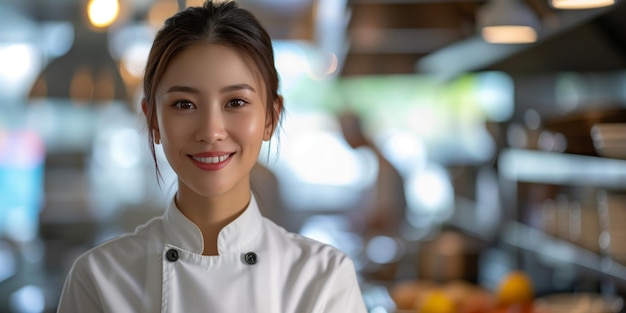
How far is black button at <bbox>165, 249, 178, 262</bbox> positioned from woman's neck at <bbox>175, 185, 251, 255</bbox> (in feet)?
0.12

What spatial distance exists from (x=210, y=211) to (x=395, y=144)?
22.0 feet

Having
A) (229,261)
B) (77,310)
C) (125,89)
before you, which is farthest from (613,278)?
(125,89)

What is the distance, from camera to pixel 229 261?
122cm

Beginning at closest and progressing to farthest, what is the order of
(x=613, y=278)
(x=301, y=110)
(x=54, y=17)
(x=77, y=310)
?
(x=77, y=310), (x=613, y=278), (x=54, y=17), (x=301, y=110)

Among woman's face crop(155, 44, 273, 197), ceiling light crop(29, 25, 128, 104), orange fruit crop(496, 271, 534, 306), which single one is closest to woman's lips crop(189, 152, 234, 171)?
woman's face crop(155, 44, 273, 197)

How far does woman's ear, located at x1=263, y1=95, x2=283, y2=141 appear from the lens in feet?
4.16

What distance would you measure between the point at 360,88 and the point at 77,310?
6.88m

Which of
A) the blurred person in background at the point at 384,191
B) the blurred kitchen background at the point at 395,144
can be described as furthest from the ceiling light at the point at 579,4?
the blurred person in background at the point at 384,191

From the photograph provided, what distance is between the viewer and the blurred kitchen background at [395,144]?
2533 mm

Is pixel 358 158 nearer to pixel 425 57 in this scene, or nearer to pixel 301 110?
pixel 301 110

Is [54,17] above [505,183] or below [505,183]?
above

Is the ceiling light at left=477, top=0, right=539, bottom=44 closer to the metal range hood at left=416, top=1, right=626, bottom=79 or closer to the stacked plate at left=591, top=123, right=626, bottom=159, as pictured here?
the metal range hood at left=416, top=1, right=626, bottom=79

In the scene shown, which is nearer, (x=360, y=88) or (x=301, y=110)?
(x=360, y=88)

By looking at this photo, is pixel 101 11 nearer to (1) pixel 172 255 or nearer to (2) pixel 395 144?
(1) pixel 172 255
